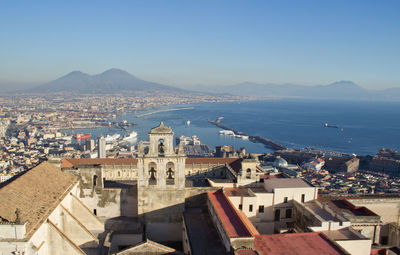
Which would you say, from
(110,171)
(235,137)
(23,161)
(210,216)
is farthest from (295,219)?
(235,137)

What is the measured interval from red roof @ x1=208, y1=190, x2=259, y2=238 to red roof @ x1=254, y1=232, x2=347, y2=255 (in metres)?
0.74

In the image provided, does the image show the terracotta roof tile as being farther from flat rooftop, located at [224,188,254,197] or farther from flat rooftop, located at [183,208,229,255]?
flat rooftop, located at [224,188,254,197]

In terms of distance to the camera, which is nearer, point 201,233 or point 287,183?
point 201,233

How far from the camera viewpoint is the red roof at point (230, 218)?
46.1 feet

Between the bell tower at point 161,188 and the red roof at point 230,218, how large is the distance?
2.17 m

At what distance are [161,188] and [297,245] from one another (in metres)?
8.23

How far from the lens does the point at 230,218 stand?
15.6 m

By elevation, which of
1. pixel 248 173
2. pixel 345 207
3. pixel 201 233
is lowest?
pixel 201 233

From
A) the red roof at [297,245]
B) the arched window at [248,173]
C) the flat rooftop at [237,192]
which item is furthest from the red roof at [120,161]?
the red roof at [297,245]

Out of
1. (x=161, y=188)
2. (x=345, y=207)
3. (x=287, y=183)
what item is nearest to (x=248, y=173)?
(x=287, y=183)

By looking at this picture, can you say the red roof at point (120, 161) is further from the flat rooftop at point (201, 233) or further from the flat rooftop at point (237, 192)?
the flat rooftop at point (201, 233)

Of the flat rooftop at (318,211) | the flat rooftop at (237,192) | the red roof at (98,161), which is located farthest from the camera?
the red roof at (98,161)

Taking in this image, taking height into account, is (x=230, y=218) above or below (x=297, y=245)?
above

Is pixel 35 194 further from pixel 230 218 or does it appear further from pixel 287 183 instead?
pixel 287 183
